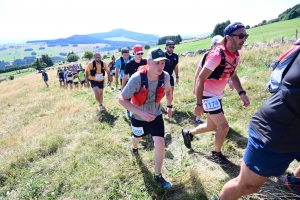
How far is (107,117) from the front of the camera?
7082 mm

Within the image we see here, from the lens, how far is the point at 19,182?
13.4 feet

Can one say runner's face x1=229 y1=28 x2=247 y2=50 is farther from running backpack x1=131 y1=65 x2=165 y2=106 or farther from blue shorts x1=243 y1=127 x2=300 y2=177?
blue shorts x1=243 y1=127 x2=300 y2=177

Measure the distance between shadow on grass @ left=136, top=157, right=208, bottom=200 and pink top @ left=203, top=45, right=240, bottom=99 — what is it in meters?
1.47

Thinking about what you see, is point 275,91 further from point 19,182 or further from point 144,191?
point 19,182

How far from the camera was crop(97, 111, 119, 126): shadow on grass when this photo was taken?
6711 millimetres

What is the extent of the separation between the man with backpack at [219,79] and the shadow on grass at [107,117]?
3.42m

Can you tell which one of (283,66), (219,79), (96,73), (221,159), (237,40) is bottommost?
(221,159)

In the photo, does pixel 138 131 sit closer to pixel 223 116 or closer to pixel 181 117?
pixel 223 116

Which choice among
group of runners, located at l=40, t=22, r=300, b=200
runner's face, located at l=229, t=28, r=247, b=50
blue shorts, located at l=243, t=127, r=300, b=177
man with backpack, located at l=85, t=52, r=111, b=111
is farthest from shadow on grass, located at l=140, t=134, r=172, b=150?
man with backpack, located at l=85, t=52, r=111, b=111

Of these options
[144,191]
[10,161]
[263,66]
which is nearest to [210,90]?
[144,191]

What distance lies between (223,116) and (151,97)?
1271 millimetres

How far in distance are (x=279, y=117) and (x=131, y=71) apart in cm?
467

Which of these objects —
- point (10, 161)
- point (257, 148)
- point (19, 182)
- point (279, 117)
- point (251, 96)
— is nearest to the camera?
point (279, 117)

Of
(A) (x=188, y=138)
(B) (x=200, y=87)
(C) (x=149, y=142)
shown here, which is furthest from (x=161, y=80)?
(C) (x=149, y=142)
